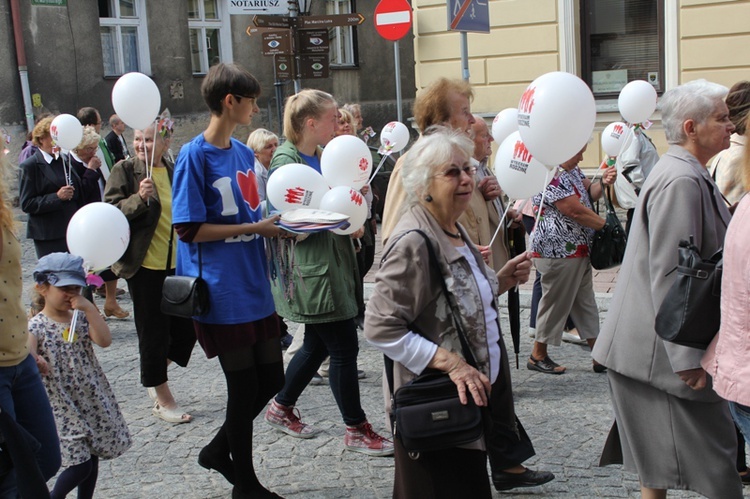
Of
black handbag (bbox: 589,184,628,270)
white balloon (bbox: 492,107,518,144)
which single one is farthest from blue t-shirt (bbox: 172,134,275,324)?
black handbag (bbox: 589,184,628,270)

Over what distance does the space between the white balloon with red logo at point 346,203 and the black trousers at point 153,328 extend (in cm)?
148

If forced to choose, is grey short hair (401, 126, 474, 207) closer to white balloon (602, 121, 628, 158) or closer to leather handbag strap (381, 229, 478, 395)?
leather handbag strap (381, 229, 478, 395)

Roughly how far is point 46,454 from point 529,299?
5320 mm

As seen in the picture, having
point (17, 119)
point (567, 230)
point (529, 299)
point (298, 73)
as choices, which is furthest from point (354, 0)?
point (567, 230)

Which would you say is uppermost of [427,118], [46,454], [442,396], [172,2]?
[172,2]

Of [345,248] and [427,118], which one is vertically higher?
[427,118]

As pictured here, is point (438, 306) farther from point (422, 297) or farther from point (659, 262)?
point (659, 262)

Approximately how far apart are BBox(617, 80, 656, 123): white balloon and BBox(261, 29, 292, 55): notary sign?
627 cm

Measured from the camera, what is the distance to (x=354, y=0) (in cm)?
2436

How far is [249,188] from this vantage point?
4.04 m

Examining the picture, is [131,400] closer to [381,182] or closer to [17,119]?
[381,182]

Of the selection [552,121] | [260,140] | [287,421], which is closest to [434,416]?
[552,121]

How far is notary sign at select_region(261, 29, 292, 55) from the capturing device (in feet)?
41.0

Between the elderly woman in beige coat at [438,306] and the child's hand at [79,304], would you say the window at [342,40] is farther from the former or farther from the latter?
the elderly woman in beige coat at [438,306]
